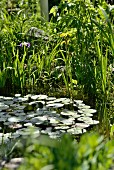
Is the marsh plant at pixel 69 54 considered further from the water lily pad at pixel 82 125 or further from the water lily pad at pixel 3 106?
the water lily pad at pixel 3 106

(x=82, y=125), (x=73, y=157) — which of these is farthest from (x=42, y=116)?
(x=73, y=157)

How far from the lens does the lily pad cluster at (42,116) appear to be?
2.79 meters

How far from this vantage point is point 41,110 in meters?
3.16

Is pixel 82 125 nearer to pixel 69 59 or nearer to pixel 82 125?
pixel 82 125

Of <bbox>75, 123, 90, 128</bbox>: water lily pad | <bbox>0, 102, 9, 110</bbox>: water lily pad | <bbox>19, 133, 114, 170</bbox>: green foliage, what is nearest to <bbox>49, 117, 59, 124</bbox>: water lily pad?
<bbox>75, 123, 90, 128</bbox>: water lily pad

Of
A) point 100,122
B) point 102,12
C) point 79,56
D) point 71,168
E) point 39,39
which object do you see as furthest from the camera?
point 39,39

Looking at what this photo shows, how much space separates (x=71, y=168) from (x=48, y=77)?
8.88ft

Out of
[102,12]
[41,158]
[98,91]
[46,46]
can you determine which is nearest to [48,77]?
[46,46]

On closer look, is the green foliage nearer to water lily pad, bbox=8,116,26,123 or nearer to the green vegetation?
the green vegetation

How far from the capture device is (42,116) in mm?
3051

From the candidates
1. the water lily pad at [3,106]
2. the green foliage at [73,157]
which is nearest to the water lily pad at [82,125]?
the water lily pad at [3,106]

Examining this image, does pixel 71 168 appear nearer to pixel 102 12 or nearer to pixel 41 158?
pixel 41 158

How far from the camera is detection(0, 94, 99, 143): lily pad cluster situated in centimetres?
279

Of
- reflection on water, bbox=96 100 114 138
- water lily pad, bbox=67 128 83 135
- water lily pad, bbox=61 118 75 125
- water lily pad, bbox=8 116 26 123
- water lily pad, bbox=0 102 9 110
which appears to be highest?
water lily pad, bbox=0 102 9 110
